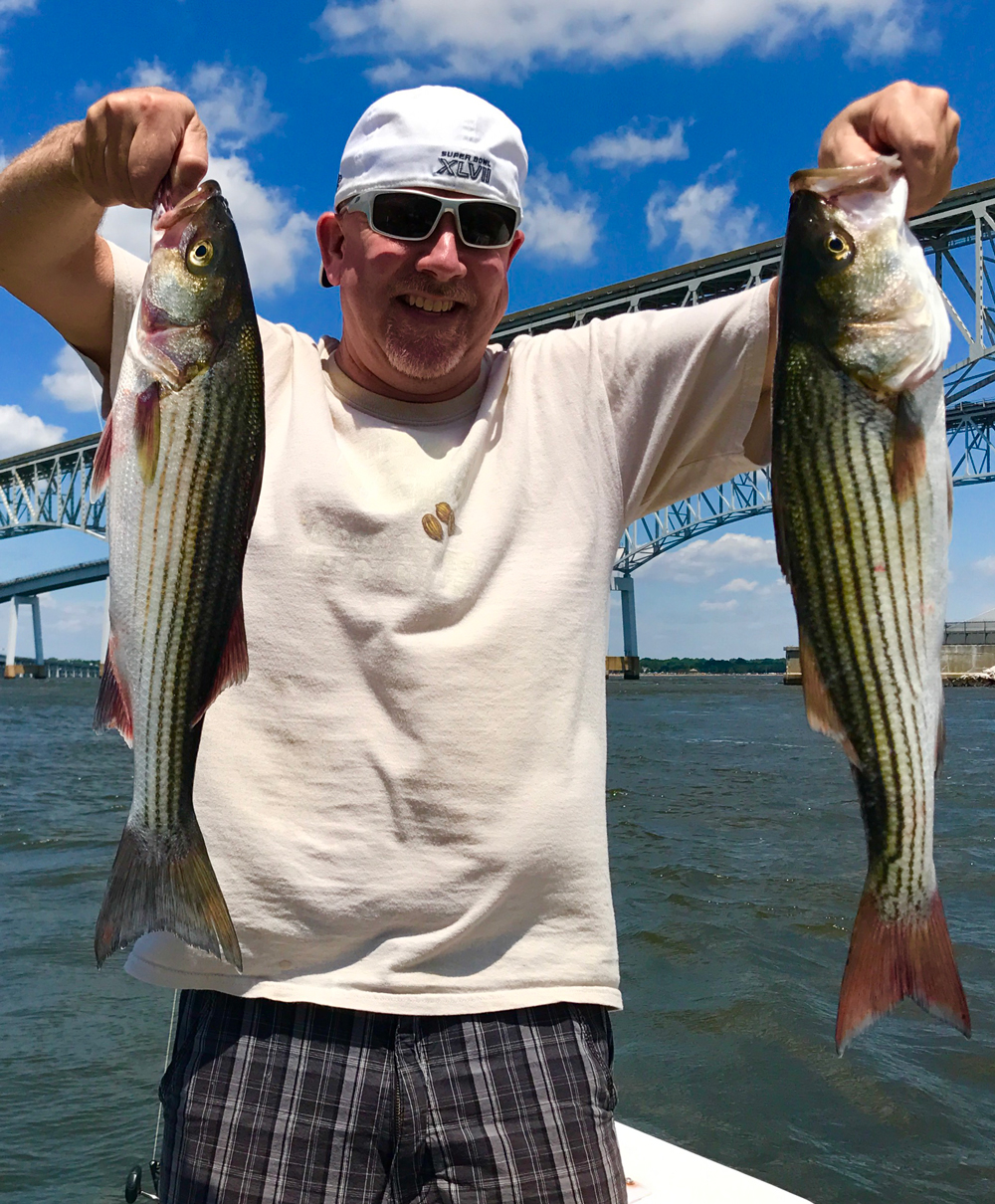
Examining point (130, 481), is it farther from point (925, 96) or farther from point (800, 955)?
point (800, 955)

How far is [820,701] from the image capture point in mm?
2041

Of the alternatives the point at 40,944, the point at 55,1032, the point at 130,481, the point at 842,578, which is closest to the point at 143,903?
the point at 130,481

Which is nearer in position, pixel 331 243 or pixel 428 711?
pixel 428 711

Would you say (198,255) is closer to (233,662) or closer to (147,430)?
(147,430)

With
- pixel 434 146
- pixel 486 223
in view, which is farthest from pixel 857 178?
pixel 434 146

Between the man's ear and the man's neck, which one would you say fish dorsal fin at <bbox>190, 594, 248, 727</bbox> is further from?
the man's ear

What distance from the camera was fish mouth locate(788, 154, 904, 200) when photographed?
1.97 meters

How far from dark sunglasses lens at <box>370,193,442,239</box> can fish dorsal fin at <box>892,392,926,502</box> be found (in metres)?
1.17

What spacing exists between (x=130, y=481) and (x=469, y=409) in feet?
2.91

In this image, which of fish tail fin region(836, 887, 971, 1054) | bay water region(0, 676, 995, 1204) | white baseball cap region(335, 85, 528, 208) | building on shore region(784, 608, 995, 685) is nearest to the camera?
fish tail fin region(836, 887, 971, 1054)

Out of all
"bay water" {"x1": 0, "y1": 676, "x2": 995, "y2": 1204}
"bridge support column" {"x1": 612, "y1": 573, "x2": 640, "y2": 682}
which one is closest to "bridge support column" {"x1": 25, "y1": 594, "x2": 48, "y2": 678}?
"bridge support column" {"x1": 612, "y1": 573, "x2": 640, "y2": 682}

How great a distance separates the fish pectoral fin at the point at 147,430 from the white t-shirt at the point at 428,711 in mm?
313

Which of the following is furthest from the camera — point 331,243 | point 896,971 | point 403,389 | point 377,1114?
point 331,243

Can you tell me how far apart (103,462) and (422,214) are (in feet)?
3.10
